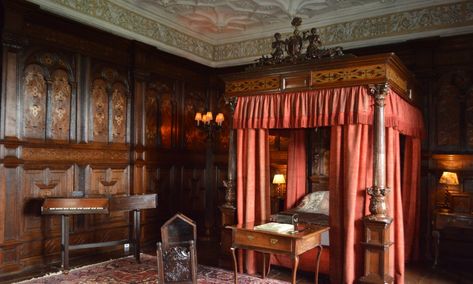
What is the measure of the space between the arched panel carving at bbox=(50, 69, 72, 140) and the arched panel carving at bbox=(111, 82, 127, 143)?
32.7 inches

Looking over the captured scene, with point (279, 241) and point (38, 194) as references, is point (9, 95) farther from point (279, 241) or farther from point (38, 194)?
point (279, 241)

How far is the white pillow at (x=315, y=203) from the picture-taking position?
246 inches

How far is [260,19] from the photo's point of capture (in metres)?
7.67

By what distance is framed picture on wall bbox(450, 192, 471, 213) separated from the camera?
6223 mm

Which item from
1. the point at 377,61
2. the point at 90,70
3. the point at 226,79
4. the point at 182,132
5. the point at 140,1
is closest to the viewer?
the point at 377,61

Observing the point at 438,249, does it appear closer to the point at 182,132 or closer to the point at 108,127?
the point at 182,132

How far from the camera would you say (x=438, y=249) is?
19.8 feet

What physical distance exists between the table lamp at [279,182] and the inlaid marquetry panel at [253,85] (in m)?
2.60

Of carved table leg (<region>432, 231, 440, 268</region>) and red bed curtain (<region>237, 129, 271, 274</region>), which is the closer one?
red bed curtain (<region>237, 129, 271, 274</region>)

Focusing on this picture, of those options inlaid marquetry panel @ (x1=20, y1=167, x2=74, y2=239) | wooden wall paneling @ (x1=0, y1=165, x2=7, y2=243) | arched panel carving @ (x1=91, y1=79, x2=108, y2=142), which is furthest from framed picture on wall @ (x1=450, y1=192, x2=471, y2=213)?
wooden wall paneling @ (x1=0, y1=165, x2=7, y2=243)

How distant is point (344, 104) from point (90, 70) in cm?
409

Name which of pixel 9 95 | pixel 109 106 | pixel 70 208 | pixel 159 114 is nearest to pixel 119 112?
pixel 109 106

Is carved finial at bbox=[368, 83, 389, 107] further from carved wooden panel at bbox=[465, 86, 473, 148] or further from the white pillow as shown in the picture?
carved wooden panel at bbox=[465, 86, 473, 148]

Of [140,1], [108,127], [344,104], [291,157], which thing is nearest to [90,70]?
[108,127]
